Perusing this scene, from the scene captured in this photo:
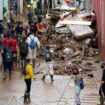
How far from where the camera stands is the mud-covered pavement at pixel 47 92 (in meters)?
17.8

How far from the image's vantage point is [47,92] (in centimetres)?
1938

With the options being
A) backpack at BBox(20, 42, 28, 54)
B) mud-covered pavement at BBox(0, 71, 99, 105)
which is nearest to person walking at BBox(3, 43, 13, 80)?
mud-covered pavement at BBox(0, 71, 99, 105)

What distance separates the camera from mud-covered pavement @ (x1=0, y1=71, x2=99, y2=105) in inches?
699

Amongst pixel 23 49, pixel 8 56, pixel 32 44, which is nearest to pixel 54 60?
pixel 32 44

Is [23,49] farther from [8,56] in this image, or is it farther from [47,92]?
[47,92]

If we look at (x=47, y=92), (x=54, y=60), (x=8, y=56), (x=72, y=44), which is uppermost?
(x=8, y=56)

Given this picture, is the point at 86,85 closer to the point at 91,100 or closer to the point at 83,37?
the point at 91,100

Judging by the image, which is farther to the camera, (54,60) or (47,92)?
(54,60)

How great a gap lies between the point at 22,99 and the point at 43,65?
7812mm

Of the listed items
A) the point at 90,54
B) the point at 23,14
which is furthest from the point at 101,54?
the point at 23,14

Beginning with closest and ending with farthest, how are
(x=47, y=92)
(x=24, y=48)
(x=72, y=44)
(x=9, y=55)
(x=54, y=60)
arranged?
1. (x=47, y=92)
2. (x=9, y=55)
3. (x=24, y=48)
4. (x=54, y=60)
5. (x=72, y=44)

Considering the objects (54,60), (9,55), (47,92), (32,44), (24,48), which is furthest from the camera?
(54,60)

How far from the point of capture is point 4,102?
1750 centimetres

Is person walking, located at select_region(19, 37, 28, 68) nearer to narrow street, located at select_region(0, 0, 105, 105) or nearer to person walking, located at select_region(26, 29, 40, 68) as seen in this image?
narrow street, located at select_region(0, 0, 105, 105)
